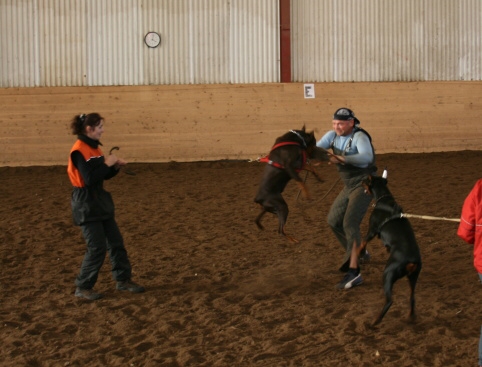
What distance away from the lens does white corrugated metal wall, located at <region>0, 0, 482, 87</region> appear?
15.2m

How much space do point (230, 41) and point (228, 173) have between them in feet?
12.2

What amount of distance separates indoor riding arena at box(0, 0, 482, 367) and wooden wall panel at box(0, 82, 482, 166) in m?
0.03

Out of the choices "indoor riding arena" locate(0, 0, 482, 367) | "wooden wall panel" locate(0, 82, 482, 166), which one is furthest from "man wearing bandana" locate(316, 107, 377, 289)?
"wooden wall panel" locate(0, 82, 482, 166)

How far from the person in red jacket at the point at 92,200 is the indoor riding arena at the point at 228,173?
0.82 ft

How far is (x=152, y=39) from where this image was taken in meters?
15.4

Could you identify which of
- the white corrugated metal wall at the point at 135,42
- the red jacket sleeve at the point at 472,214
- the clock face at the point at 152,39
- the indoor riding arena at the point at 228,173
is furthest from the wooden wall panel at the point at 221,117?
the red jacket sleeve at the point at 472,214

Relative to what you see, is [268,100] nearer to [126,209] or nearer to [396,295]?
[126,209]

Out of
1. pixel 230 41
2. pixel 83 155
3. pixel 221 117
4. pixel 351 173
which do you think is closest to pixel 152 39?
pixel 230 41

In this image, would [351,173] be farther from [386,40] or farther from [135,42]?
[386,40]

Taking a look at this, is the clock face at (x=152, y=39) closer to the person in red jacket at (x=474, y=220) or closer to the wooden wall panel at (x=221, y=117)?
the wooden wall panel at (x=221, y=117)

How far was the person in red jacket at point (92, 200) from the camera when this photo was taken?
618 centimetres

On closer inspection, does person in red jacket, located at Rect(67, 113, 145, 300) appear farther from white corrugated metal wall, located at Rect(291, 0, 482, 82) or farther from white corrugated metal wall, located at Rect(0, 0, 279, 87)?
white corrugated metal wall, located at Rect(291, 0, 482, 82)

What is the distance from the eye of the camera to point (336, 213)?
264 inches

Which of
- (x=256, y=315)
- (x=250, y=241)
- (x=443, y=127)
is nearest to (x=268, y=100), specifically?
(x=443, y=127)
